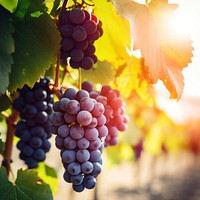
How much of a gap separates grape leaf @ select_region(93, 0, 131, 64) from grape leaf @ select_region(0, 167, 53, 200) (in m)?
0.41

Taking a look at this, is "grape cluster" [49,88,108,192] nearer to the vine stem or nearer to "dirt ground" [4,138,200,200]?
the vine stem

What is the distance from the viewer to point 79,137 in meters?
0.93

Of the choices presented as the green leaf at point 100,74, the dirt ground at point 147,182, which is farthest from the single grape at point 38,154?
the dirt ground at point 147,182

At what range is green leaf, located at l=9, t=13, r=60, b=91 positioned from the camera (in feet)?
3.10

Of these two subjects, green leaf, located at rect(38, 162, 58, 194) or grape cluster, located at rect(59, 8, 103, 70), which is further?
green leaf, located at rect(38, 162, 58, 194)

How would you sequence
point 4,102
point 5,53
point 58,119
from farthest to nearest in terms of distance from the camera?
point 4,102
point 58,119
point 5,53

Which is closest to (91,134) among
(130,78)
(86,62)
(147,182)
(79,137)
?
(79,137)

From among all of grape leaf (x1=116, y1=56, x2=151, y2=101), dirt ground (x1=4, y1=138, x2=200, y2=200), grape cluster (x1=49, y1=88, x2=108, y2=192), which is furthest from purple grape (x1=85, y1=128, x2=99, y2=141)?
dirt ground (x1=4, y1=138, x2=200, y2=200)

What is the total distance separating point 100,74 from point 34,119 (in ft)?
0.94

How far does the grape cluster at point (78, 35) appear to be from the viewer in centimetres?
99

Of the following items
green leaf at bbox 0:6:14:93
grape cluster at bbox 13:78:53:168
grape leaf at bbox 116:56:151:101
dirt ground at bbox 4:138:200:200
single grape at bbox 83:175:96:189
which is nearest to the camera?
green leaf at bbox 0:6:14:93

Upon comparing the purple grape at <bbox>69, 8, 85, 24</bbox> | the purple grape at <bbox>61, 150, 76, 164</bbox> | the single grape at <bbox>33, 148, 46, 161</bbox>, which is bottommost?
the single grape at <bbox>33, 148, 46, 161</bbox>

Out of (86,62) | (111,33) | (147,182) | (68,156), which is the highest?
(111,33)

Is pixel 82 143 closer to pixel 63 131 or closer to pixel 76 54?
pixel 63 131
